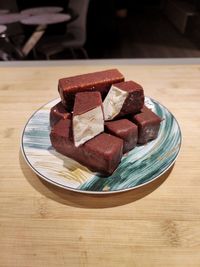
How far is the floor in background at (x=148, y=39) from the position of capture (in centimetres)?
224

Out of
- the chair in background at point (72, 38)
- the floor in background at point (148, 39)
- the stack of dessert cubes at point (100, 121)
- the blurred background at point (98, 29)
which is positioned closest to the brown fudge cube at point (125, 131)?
the stack of dessert cubes at point (100, 121)

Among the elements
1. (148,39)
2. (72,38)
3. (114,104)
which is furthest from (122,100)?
(148,39)

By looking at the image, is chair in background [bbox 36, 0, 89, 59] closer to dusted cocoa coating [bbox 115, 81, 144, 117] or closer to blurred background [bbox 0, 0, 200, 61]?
blurred background [bbox 0, 0, 200, 61]

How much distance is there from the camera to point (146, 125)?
1.74ft

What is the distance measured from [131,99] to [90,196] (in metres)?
0.22

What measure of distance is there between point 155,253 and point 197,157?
250 mm

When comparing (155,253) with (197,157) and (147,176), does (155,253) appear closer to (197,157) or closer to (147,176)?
(147,176)

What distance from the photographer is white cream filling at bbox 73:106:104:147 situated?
473 millimetres

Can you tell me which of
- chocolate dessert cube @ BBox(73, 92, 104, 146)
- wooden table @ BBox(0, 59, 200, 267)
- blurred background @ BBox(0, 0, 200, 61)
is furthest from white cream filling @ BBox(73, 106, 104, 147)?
blurred background @ BBox(0, 0, 200, 61)

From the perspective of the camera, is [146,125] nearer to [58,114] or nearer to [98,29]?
[58,114]

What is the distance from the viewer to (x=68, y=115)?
548 millimetres

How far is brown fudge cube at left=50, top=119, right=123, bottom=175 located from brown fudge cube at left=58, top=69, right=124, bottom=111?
0.06 metres

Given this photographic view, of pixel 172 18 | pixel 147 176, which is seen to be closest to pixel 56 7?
pixel 172 18

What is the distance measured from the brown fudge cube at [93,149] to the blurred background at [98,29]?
1.20 metres
